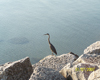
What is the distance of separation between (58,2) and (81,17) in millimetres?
3534

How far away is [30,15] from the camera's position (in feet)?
38.4

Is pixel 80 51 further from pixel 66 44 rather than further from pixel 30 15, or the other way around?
pixel 30 15

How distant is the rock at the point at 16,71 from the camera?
139 inches

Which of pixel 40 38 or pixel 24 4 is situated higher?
pixel 24 4

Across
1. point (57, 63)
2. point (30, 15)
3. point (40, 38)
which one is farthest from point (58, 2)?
point (57, 63)

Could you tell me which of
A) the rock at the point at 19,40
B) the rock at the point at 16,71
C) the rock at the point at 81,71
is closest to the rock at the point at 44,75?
the rock at the point at 81,71

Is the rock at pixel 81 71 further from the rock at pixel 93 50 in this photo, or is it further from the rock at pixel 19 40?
the rock at pixel 19 40

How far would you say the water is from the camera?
27.1ft

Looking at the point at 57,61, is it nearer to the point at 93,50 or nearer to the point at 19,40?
the point at 93,50

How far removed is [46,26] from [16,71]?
267 inches

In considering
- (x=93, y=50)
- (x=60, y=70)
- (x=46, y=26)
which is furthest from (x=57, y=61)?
(x=46, y=26)

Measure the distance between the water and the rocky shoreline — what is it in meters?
3.20

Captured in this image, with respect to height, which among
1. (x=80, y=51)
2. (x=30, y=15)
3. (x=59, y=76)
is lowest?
(x=80, y=51)

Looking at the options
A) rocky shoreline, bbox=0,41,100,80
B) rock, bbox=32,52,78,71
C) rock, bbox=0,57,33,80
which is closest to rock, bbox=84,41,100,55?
rocky shoreline, bbox=0,41,100,80
